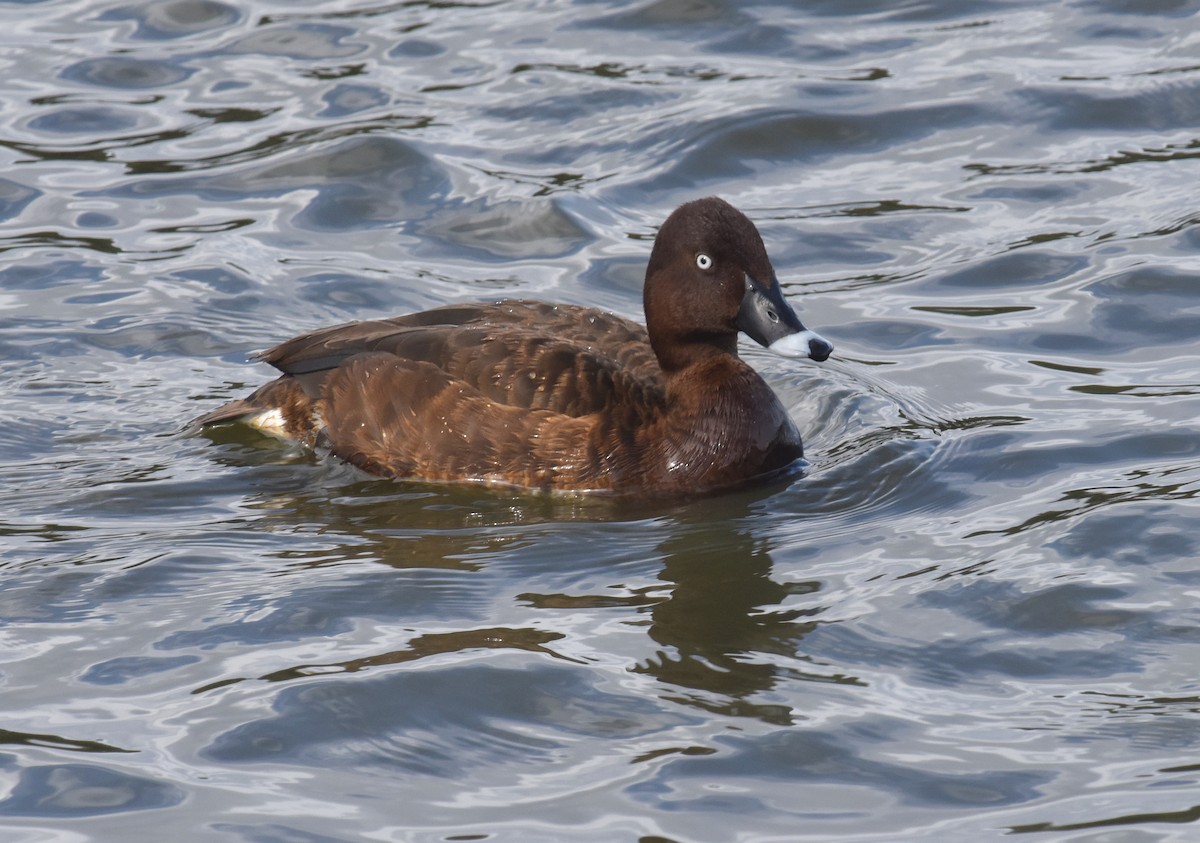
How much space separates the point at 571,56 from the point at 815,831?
8686 millimetres

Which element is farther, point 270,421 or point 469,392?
point 270,421

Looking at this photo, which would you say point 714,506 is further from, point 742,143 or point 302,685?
point 742,143

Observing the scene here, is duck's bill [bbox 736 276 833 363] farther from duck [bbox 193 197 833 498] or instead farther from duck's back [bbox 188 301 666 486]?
duck's back [bbox 188 301 666 486]

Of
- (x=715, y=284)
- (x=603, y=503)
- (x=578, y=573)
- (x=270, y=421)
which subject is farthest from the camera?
(x=270, y=421)

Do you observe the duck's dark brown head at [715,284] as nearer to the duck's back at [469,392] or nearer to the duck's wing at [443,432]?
the duck's back at [469,392]

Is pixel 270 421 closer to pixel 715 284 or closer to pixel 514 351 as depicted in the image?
pixel 514 351

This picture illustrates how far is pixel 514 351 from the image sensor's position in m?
7.79

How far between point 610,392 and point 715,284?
65cm

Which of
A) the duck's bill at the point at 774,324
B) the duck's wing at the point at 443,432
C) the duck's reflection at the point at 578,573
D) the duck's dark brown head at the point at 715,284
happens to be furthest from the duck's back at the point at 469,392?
the duck's bill at the point at 774,324

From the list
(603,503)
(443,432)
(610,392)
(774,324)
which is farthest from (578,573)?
(774,324)

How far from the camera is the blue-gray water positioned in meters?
5.43

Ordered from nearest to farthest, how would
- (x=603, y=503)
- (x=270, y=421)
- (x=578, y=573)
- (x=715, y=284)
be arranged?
(x=578, y=573) → (x=603, y=503) → (x=715, y=284) → (x=270, y=421)

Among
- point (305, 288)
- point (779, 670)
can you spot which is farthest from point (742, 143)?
point (779, 670)

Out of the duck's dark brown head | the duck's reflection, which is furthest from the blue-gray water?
the duck's dark brown head
